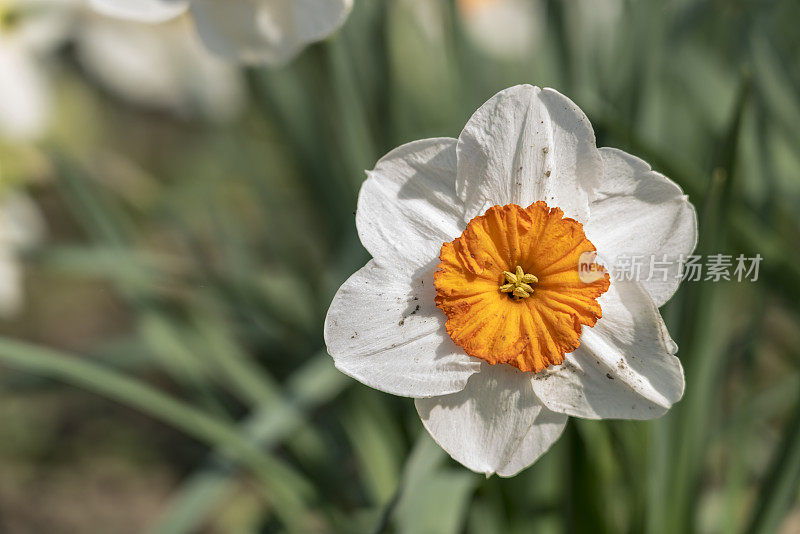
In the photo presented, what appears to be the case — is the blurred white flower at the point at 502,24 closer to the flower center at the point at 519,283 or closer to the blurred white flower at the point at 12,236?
the blurred white flower at the point at 12,236

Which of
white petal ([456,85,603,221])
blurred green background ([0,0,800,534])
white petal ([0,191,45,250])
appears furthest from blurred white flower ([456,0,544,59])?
white petal ([456,85,603,221])

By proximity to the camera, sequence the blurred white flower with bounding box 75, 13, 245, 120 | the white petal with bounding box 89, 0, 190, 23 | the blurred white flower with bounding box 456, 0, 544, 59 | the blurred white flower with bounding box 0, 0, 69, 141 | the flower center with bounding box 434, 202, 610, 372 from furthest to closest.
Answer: the blurred white flower with bounding box 456, 0, 544, 59 < the blurred white flower with bounding box 75, 13, 245, 120 < the blurred white flower with bounding box 0, 0, 69, 141 < the white petal with bounding box 89, 0, 190, 23 < the flower center with bounding box 434, 202, 610, 372

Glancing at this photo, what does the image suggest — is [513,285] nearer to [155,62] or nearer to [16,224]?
[16,224]

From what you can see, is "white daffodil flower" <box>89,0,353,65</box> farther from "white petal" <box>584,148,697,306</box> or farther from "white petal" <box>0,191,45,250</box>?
"white petal" <box>0,191,45,250</box>

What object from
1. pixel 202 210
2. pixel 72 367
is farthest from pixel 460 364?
pixel 202 210

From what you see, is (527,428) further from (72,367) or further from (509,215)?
(72,367)

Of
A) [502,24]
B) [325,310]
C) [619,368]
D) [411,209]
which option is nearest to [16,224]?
[325,310]
